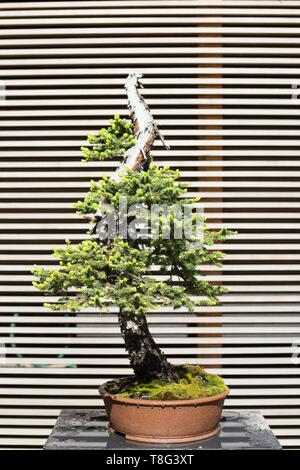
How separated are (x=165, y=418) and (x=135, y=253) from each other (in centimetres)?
55

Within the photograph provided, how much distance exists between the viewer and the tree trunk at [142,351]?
6.39ft

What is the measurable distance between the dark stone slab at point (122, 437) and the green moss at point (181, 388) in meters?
0.15

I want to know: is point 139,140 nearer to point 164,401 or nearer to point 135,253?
point 135,253

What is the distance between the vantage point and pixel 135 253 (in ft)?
6.06

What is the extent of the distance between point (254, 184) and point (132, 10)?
1041mm

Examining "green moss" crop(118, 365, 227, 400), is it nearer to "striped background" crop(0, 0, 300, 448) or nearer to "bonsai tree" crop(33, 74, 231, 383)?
"bonsai tree" crop(33, 74, 231, 383)

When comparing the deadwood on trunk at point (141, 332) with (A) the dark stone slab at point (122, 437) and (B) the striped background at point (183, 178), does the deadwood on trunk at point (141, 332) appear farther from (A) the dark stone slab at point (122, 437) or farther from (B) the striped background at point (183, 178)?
(B) the striped background at point (183, 178)

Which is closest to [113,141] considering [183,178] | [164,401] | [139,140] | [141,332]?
[139,140]

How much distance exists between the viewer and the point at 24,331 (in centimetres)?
272

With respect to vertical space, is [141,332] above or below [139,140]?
below

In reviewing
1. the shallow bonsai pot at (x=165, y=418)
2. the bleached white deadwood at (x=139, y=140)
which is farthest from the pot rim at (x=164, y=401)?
the bleached white deadwood at (x=139, y=140)

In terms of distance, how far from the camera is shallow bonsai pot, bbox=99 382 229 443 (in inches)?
71.5
